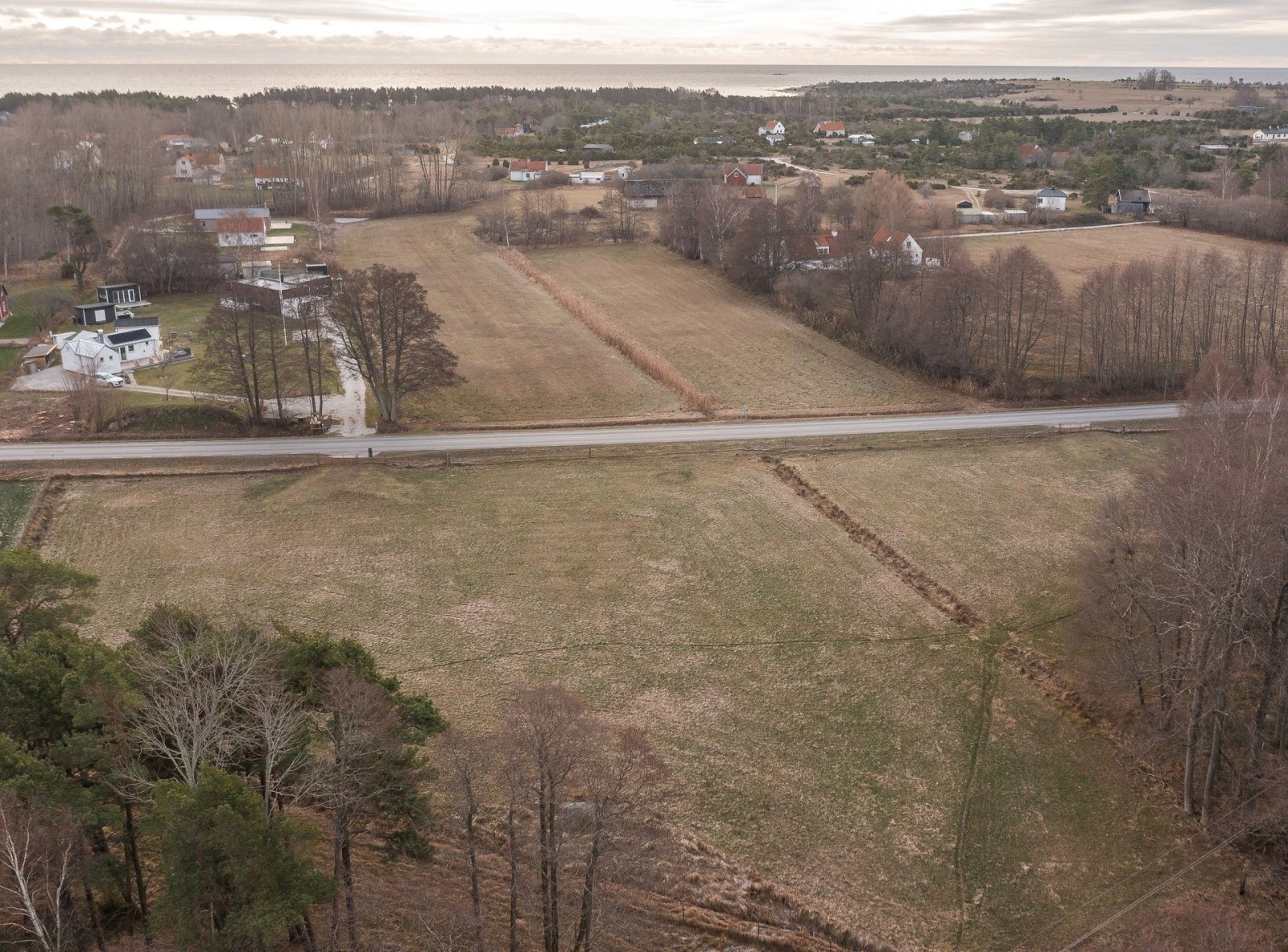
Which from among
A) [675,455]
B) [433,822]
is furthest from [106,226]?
[433,822]

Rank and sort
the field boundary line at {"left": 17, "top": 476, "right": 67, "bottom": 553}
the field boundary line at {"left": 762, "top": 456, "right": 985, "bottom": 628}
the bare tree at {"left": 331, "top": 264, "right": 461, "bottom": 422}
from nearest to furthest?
the field boundary line at {"left": 762, "top": 456, "right": 985, "bottom": 628}, the field boundary line at {"left": 17, "top": 476, "right": 67, "bottom": 553}, the bare tree at {"left": 331, "top": 264, "right": 461, "bottom": 422}

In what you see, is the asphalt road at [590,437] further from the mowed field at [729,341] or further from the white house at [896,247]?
the white house at [896,247]

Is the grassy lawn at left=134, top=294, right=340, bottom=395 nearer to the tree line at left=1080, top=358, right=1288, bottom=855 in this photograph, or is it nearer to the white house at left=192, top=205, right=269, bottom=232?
the white house at left=192, top=205, right=269, bottom=232

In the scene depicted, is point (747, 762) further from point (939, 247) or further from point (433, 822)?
point (939, 247)

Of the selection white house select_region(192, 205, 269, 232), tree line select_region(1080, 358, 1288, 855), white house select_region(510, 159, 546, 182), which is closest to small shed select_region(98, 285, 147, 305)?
white house select_region(192, 205, 269, 232)

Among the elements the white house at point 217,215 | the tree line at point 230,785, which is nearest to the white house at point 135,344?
the white house at point 217,215
